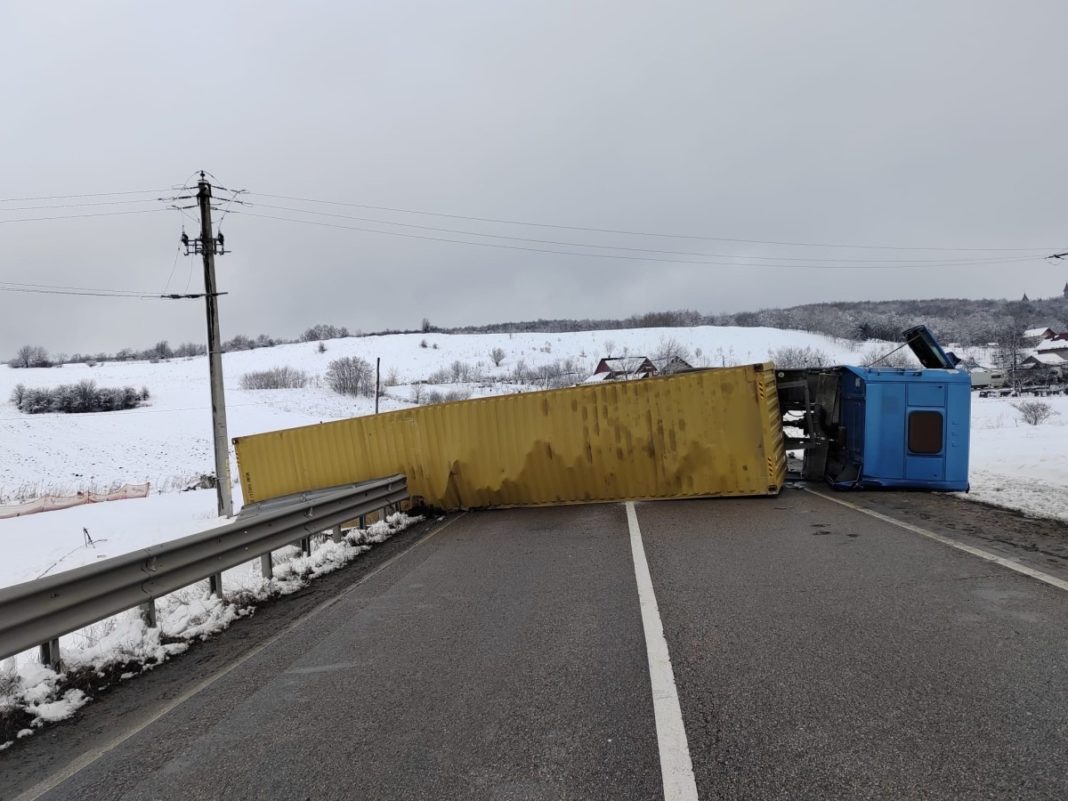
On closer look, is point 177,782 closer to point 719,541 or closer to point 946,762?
point 946,762

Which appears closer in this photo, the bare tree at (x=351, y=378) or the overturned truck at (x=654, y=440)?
the overturned truck at (x=654, y=440)

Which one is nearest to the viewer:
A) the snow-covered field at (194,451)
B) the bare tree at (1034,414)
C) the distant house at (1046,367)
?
the snow-covered field at (194,451)

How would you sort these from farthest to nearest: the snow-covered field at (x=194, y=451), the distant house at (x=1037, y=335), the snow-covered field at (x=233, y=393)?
the distant house at (x=1037, y=335) < the snow-covered field at (x=233, y=393) < the snow-covered field at (x=194, y=451)

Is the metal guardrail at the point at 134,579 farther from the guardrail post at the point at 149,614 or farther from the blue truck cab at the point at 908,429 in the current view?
the blue truck cab at the point at 908,429

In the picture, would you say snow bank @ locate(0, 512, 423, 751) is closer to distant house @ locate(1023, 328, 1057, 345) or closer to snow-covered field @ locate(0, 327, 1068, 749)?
snow-covered field @ locate(0, 327, 1068, 749)

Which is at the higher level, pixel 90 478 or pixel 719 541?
pixel 719 541

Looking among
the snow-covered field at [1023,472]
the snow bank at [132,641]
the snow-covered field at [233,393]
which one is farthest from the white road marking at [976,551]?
the snow-covered field at [233,393]

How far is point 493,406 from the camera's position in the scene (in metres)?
12.8

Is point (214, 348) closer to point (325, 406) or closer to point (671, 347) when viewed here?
point (325, 406)

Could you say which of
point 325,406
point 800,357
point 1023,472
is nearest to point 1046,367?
point 800,357

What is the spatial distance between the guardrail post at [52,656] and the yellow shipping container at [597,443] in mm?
8193

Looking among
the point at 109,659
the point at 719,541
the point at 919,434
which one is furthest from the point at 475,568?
the point at 919,434

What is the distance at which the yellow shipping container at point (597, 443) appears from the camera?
1202 centimetres

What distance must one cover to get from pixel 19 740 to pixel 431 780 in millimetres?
2626
